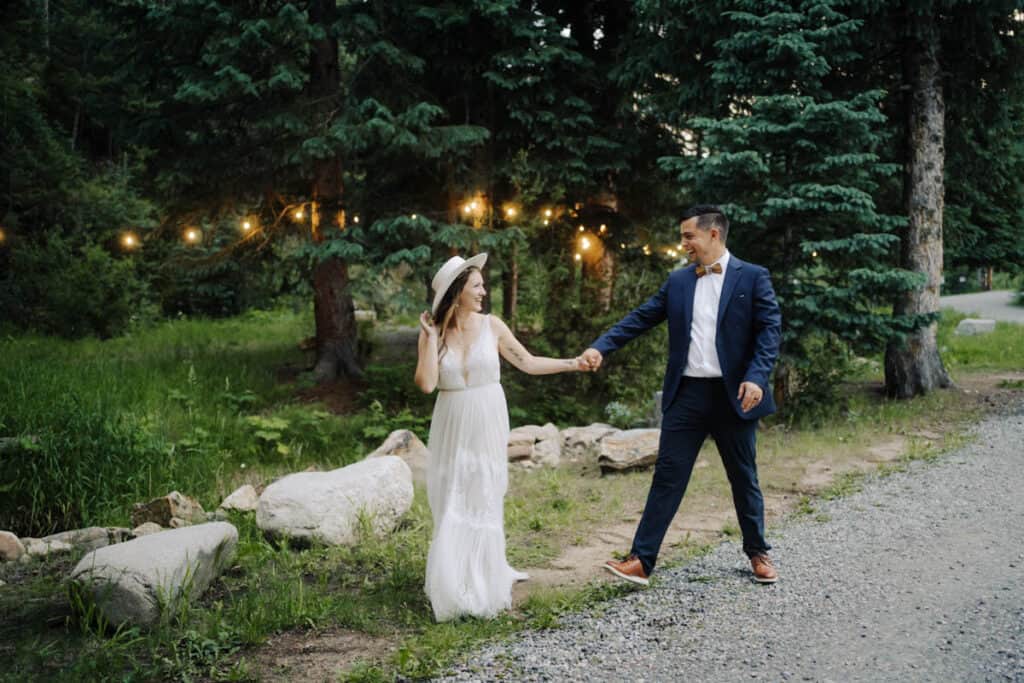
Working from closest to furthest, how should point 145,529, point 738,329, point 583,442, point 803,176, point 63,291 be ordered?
point 738,329, point 145,529, point 803,176, point 583,442, point 63,291

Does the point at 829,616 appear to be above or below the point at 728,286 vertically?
below

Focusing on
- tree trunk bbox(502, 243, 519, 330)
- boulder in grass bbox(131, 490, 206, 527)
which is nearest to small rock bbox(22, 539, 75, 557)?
boulder in grass bbox(131, 490, 206, 527)

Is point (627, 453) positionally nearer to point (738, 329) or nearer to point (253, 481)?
point (738, 329)

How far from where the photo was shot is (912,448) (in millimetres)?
7980

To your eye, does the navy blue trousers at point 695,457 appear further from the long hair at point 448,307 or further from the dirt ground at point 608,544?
the long hair at point 448,307

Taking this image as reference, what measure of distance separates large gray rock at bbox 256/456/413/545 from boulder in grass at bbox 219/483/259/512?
2.63ft

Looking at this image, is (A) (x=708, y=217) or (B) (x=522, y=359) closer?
(A) (x=708, y=217)

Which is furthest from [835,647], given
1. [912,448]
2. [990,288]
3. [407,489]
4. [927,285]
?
[990,288]

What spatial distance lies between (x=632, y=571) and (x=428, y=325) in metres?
1.88

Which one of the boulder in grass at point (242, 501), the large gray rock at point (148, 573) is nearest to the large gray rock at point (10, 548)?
the boulder in grass at point (242, 501)

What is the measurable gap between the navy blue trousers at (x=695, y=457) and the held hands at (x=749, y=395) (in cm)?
18

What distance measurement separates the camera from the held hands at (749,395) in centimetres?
444

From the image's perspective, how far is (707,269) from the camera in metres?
4.85

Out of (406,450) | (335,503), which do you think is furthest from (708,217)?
(406,450)
